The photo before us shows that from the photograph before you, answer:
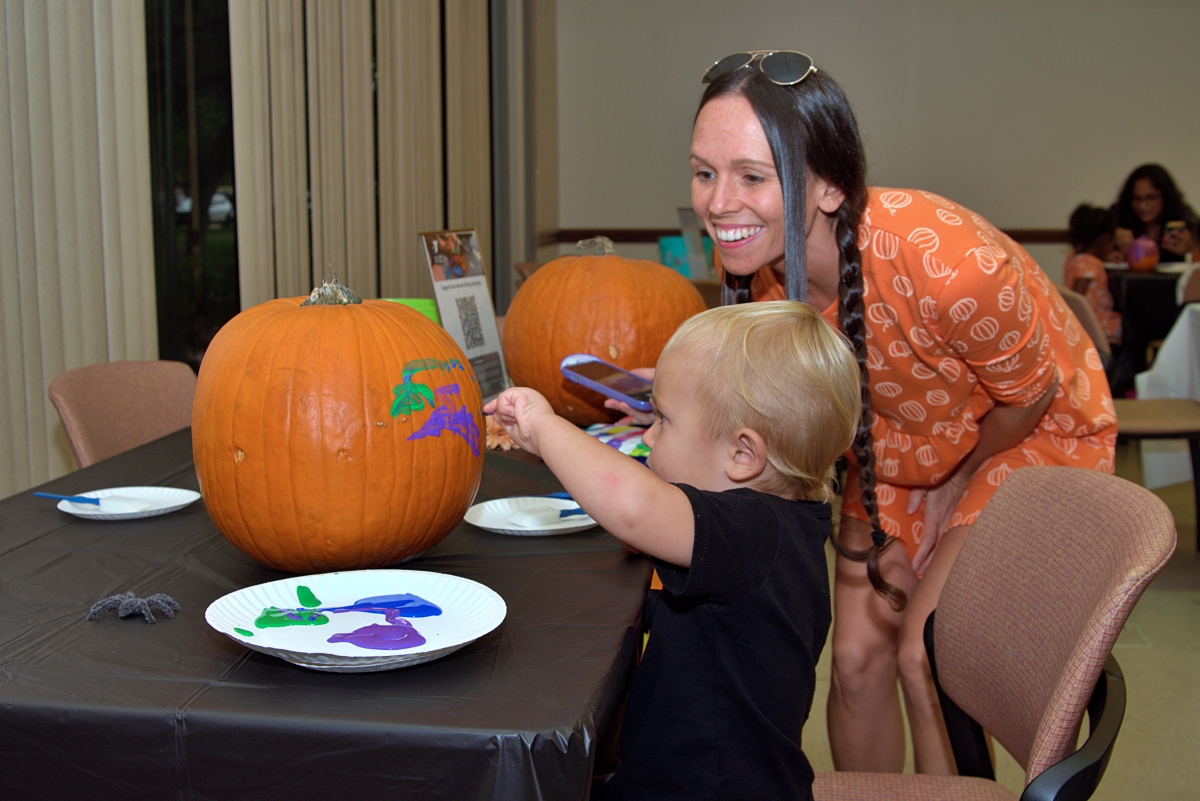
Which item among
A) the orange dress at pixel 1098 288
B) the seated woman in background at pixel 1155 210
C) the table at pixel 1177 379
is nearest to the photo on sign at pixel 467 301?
the table at pixel 1177 379

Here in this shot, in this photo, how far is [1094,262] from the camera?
4859mm

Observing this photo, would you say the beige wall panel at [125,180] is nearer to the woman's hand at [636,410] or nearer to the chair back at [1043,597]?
the woman's hand at [636,410]

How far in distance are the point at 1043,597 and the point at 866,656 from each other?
55 cm

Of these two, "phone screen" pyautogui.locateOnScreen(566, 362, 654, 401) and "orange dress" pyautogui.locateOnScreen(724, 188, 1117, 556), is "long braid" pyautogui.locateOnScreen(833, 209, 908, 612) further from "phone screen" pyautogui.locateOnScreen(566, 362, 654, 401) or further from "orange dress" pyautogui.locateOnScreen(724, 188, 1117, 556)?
"phone screen" pyautogui.locateOnScreen(566, 362, 654, 401)

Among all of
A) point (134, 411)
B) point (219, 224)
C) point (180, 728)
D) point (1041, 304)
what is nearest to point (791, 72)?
point (1041, 304)

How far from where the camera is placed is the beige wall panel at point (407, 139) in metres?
3.59

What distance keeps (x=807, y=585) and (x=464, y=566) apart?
14.4 inches

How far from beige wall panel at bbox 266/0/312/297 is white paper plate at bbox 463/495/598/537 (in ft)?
5.72

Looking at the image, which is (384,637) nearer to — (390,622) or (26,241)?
(390,622)

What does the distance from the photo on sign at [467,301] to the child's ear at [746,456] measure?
96 cm

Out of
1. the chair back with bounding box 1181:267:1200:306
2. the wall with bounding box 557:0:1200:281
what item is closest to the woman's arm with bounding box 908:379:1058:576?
the chair back with bounding box 1181:267:1200:306

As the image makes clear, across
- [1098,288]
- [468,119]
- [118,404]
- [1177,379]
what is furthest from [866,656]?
[1098,288]

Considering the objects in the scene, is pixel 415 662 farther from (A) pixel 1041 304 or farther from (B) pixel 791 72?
(A) pixel 1041 304

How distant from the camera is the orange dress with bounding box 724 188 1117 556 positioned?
1.29 m
